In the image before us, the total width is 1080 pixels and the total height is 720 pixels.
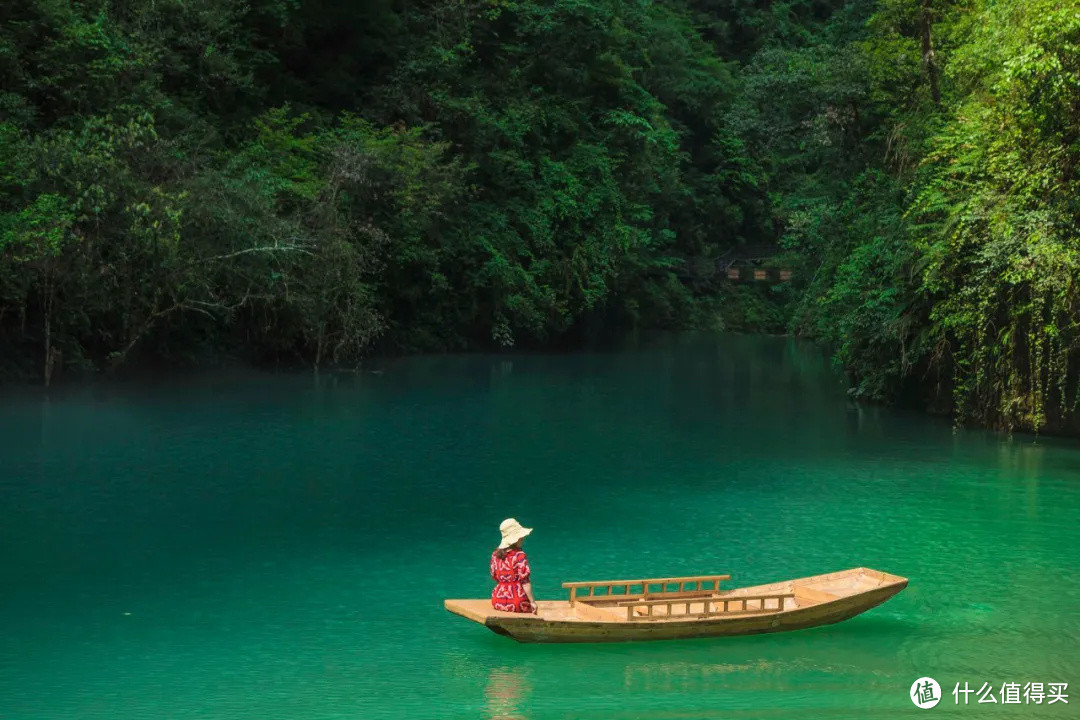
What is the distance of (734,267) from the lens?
7025cm

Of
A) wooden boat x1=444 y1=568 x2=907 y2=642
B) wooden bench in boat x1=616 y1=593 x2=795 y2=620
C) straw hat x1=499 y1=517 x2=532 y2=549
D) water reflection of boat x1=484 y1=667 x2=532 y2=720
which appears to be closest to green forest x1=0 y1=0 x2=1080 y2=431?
wooden boat x1=444 y1=568 x2=907 y2=642

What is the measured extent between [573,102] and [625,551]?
3429cm

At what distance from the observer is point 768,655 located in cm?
1181

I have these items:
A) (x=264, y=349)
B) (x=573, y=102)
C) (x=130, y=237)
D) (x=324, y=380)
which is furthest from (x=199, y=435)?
(x=573, y=102)

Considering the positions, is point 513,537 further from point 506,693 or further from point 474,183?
point 474,183

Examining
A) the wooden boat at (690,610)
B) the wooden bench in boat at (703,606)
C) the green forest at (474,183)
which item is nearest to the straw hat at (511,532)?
the wooden boat at (690,610)

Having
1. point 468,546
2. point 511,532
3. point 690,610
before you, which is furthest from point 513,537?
point 468,546

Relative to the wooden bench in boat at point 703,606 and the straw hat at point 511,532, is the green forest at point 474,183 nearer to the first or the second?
the wooden bench in boat at point 703,606

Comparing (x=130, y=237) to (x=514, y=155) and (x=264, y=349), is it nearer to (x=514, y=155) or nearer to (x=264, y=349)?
(x=264, y=349)

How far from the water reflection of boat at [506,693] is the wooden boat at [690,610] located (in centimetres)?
38

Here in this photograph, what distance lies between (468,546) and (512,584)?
14.4 feet

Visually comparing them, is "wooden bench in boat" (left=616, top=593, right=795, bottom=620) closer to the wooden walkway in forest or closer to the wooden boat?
the wooden boat

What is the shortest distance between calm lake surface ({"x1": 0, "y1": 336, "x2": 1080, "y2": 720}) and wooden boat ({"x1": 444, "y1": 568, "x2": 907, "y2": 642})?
23 cm

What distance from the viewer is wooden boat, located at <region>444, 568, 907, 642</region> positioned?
11.4 metres
